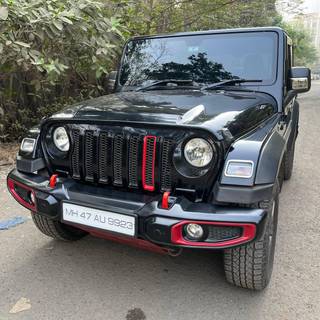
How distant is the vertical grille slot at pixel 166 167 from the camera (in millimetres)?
2184

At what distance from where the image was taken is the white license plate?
2148 millimetres

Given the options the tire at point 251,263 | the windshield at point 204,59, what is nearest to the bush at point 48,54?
the windshield at point 204,59

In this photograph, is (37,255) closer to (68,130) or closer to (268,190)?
(68,130)

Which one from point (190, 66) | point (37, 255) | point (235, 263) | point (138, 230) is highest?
point (190, 66)

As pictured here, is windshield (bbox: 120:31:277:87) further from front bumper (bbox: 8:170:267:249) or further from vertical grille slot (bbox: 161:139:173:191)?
front bumper (bbox: 8:170:267:249)

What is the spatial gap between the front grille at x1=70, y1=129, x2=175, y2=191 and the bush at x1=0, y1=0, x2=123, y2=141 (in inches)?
104

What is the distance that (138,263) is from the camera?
2.91 meters

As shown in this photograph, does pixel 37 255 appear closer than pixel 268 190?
No

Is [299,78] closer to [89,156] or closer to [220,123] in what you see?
[220,123]

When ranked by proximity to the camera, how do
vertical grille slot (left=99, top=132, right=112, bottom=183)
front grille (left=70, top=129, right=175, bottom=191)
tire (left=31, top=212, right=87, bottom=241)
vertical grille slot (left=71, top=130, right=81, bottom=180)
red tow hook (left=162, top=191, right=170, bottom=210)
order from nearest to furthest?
red tow hook (left=162, top=191, right=170, bottom=210)
front grille (left=70, top=129, right=175, bottom=191)
vertical grille slot (left=99, top=132, right=112, bottom=183)
vertical grille slot (left=71, top=130, right=81, bottom=180)
tire (left=31, top=212, right=87, bottom=241)

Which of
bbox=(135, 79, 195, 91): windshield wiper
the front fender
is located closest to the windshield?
bbox=(135, 79, 195, 91): windshield wiper

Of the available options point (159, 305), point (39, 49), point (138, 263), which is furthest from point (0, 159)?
point (159, 305)

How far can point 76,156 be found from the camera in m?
2.48

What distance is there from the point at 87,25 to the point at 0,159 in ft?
7.76
